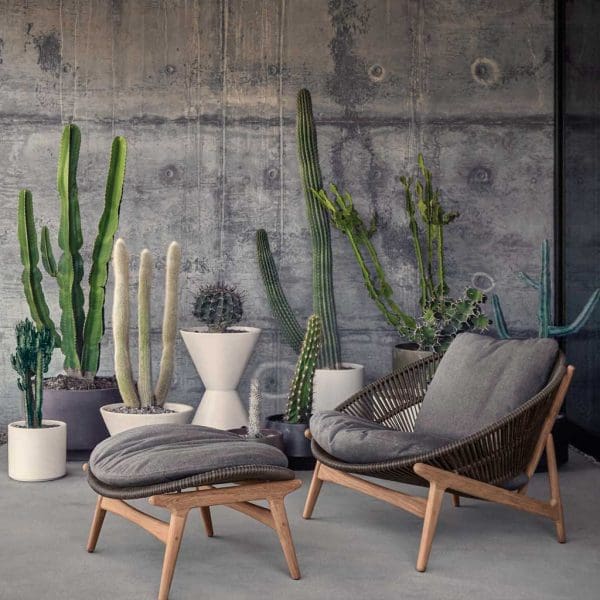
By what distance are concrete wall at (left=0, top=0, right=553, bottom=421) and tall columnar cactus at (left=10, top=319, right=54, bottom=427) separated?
138cm

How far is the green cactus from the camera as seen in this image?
481 centimetres

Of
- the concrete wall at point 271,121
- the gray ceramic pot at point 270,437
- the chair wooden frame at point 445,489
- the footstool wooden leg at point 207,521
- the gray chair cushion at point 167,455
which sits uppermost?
the concrete wall at point 271,121

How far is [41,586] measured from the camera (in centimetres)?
268

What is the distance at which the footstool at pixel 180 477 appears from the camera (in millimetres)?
2610

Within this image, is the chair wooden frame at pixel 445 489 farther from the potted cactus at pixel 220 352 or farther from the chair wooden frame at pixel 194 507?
the potted cactus at pixel 220 352

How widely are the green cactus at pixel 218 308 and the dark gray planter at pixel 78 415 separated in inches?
27.7

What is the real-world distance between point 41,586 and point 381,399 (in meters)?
1.59

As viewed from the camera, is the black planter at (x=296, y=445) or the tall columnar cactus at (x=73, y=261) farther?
the tall columnar cactus at (x=73, y=261)

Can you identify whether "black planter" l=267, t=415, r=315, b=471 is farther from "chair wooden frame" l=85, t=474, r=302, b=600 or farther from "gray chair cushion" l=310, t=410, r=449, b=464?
"chair wooden frame" l=85, t=474, r=302, b=600

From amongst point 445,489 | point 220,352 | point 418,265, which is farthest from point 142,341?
point 445,489

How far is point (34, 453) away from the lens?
160 inches

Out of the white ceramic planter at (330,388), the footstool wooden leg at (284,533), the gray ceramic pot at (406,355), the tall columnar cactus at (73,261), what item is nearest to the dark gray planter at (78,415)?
the tall columnar cactus at (73,261)

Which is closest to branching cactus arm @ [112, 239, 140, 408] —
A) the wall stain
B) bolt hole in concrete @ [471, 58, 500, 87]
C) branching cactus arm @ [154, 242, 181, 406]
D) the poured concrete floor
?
branching cactus arm @ [154, 242, 181, 406]

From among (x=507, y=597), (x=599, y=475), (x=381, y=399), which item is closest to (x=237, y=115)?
(x=381, y=399)
